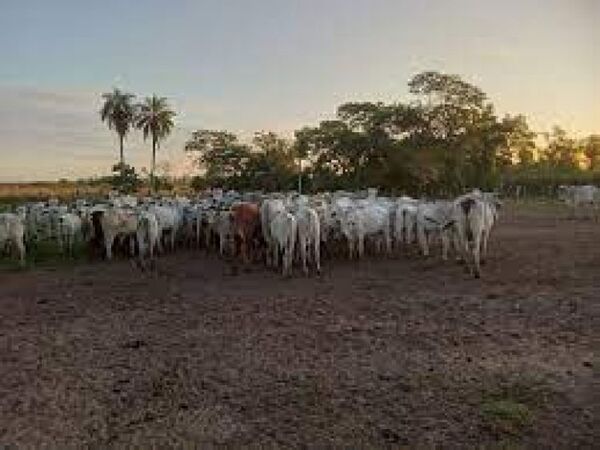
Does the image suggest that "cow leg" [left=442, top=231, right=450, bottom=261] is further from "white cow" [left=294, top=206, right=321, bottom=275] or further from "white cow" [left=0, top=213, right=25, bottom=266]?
"white cow" [left=0, top=213, right=25, bottom=266]

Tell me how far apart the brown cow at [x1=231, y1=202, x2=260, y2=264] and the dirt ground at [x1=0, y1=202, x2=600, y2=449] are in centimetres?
308

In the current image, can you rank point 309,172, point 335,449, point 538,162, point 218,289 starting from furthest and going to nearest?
1. point 538,162
2. point 309,172
3. point 218,289
4. point 335,449

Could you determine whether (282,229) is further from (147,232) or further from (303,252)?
(147,232)

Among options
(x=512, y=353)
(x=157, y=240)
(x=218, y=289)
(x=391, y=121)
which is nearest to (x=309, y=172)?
(x=391, y=121)

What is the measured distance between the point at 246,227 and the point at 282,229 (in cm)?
237

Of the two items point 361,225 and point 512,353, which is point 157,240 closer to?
point 361,225

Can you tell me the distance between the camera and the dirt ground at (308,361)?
859 centimetres

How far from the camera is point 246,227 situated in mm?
21453

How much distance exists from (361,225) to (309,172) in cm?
3496

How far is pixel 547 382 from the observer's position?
393 inches

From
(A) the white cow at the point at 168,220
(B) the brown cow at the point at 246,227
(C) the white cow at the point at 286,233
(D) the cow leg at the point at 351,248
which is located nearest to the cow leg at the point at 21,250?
(A) the white cow at the point at 168,220

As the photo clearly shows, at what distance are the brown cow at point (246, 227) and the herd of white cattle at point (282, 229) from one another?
0.02 meters

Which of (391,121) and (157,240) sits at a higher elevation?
(391,121)

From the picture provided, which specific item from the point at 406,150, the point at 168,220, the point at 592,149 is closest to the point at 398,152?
the point at 406,150
